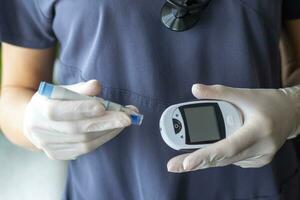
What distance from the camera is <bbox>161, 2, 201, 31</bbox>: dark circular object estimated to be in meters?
0.48

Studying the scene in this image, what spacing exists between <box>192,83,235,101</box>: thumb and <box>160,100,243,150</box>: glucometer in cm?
1

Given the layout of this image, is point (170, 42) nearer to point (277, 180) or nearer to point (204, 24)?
point (204, 24)

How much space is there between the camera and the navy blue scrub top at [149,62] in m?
0.50

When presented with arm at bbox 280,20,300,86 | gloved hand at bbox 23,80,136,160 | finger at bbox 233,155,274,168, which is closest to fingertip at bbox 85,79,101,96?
gloved hand at bbox 23,80,136,160

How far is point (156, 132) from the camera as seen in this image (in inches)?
20.9

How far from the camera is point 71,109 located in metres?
0.46

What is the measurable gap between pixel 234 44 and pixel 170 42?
78 mm

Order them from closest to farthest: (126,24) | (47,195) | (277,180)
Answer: (126,24) → (277,180) → (47,195)

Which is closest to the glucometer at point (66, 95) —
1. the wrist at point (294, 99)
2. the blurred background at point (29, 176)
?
the wrist at point (294, 99)

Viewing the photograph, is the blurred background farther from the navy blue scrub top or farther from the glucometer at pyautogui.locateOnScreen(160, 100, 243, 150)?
the glucometer at pyautogui.locateOnScreen(160, 100, 243, 150)

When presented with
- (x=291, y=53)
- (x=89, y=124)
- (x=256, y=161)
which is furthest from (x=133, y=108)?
(x=291, y=53)

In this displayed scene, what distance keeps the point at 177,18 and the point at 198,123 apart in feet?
0.41

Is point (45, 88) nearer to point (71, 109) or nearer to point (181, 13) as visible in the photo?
point (71, 109)

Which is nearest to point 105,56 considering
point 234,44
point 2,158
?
point 234,44
